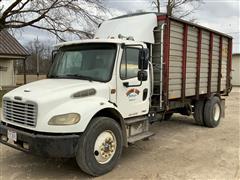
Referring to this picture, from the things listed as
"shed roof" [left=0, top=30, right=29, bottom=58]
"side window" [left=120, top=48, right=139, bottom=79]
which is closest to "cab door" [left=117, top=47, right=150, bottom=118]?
"side window" [left=120, top=48, right=139, bottom=79]

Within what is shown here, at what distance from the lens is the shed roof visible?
70.3 ft

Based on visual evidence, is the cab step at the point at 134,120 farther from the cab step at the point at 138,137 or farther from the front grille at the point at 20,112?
the front grille at the point at 20,112

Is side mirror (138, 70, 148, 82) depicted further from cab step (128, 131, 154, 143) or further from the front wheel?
cab step (128, 131, 154, 143)

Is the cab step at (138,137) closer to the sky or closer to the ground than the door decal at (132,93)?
closer to the ground

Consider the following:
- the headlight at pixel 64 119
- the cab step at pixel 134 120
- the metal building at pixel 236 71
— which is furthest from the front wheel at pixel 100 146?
the metal building at pixel 236 71

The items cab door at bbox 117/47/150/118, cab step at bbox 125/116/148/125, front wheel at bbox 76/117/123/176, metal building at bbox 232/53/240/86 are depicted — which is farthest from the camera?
metal building at bbox 232/53/240/86

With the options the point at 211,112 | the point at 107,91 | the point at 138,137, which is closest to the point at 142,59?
the point at 107,91

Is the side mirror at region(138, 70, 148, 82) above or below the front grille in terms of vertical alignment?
above

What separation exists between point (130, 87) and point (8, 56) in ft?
58.7

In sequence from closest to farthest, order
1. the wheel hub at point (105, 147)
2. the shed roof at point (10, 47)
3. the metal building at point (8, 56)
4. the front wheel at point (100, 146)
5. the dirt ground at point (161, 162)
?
1. the front wheel at point (100, 146)
2. the wheel hub at point (105, 147)
3. the dirt ground at point (161, 162)
4. the shed roof at point (10, 47)
5. the metal building at point (8, 56)

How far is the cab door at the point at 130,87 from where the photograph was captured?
560cm

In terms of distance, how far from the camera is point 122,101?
5684mm

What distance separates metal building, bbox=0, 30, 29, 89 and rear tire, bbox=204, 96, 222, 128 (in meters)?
16.3

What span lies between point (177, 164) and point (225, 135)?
10.5 ft
